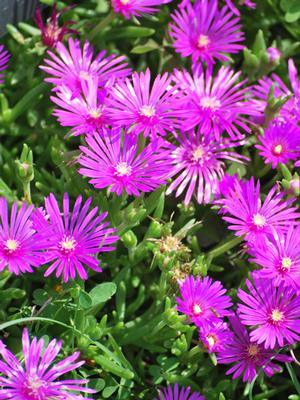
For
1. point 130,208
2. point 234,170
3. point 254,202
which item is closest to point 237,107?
point 234,170

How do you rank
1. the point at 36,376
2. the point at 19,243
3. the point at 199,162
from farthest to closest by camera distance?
the point at 199,162
the point at 19,243
the point at 36,376

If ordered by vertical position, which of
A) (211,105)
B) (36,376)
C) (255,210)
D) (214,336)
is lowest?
(36,376)

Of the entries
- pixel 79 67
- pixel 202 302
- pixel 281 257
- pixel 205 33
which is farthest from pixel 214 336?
pixel 205 33

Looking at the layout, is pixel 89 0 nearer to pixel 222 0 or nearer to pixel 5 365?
pixel 222 0

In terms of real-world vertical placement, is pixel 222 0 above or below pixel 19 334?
above

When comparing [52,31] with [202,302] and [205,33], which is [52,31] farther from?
[202,302]
